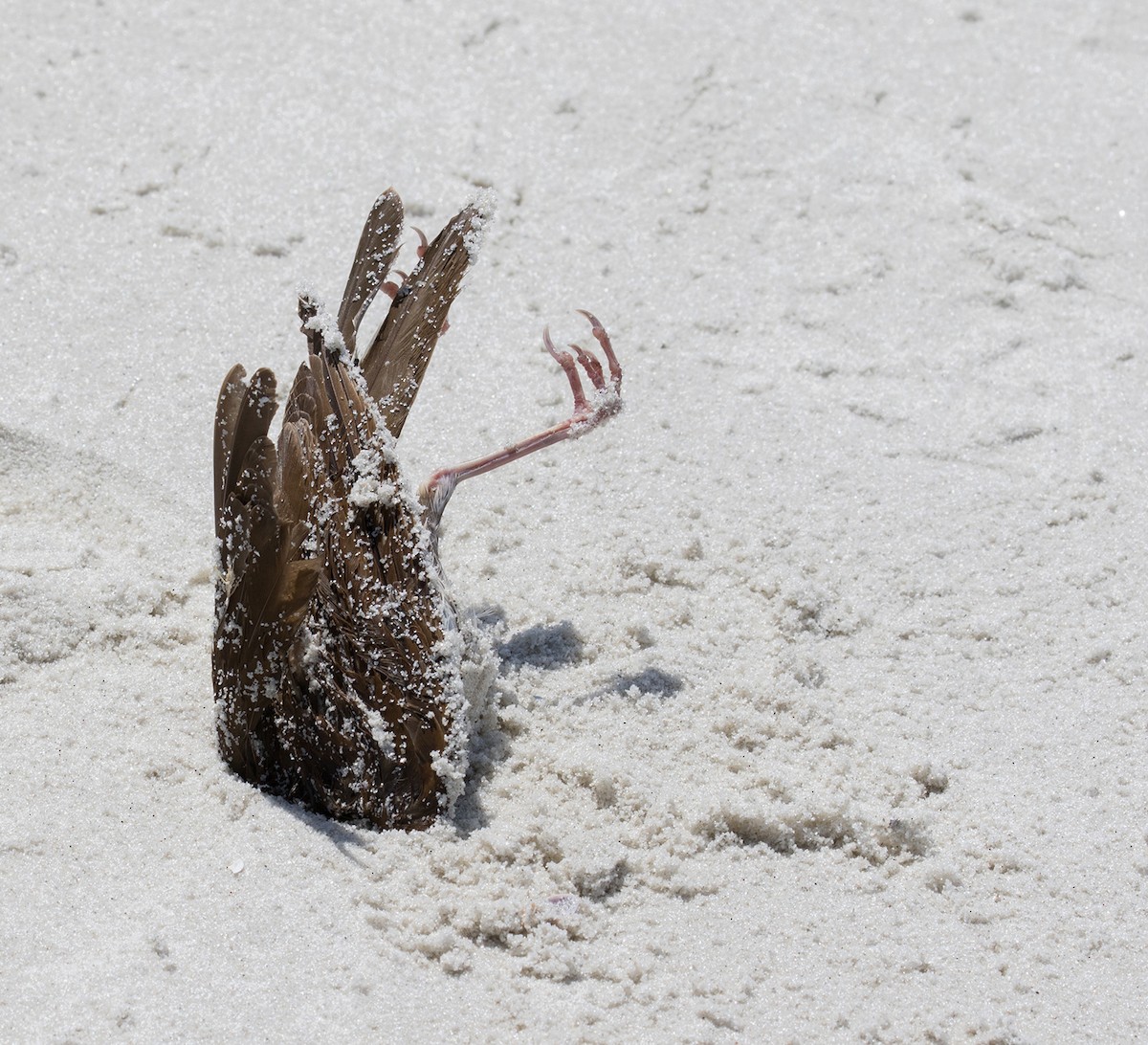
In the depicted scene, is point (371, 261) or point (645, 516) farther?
point (645, 516)

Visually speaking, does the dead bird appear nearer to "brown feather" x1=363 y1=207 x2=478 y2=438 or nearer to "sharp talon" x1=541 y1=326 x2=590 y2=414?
"brown feather" x1=363 y1=207 x2=478 y2=438

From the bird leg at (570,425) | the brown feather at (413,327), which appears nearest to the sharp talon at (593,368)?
the bird leg at (570,425)

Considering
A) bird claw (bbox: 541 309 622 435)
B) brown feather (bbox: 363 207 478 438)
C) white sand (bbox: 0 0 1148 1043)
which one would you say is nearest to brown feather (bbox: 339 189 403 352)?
brown feather (bbox: 363 207 478 438)

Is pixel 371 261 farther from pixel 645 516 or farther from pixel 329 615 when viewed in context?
pixel 645 516

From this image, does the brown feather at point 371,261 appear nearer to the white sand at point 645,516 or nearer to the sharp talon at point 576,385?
the sharp talon at point 576,385

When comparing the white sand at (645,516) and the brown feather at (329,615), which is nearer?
the white sand at (645,516)

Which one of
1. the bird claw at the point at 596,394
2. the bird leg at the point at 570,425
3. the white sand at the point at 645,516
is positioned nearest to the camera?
the white sand at the point at 645,516

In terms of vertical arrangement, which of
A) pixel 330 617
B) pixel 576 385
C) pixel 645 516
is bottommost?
pixel 645 516

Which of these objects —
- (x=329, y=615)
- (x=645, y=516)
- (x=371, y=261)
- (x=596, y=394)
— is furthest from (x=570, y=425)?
(x=329, y=615)
